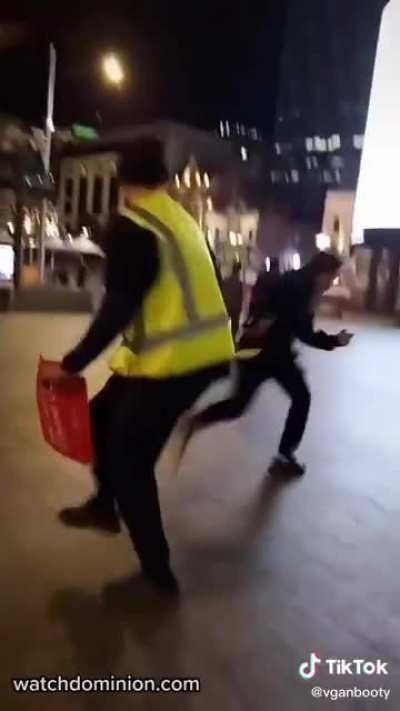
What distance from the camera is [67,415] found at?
142 centimetres

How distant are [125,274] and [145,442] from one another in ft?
0.87

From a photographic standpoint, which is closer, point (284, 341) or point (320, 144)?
point (284, 341)

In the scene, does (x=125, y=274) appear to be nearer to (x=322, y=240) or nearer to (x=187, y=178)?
(x=187, y=178)

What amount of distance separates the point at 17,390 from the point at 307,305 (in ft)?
3.74

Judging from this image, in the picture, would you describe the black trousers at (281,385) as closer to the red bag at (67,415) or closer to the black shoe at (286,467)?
the black shoe at (286,467)

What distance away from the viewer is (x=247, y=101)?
3076 millimetres

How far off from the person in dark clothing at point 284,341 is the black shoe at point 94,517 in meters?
0.56

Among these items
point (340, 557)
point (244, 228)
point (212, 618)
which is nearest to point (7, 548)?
Answer: point (212, 618)

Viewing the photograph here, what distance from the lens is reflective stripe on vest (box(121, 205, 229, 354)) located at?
131 centimetres

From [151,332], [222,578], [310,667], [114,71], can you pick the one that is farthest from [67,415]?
[114,71]

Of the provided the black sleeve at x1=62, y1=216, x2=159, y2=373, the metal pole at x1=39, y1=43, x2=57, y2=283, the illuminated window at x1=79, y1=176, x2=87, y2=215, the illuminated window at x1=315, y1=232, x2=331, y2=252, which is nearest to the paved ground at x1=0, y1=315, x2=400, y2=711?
the black sleeve at x1=62, y1=216, x2=159, y2=373

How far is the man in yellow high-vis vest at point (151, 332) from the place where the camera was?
4.26ft

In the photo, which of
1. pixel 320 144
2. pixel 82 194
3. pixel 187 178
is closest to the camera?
pixel 187 178

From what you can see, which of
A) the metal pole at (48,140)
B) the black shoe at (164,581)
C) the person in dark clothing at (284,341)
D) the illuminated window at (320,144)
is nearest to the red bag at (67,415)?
the black shoe at (164,581)
